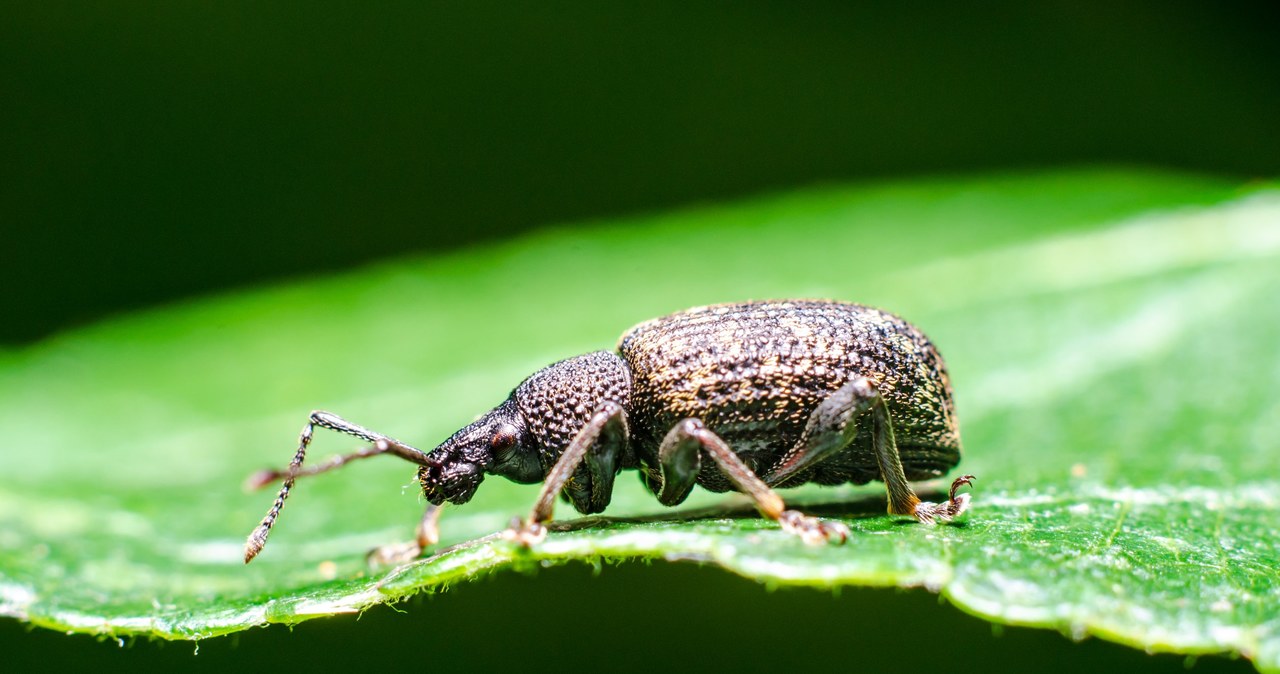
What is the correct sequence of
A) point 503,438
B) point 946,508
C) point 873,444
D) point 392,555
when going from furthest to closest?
point 503,438, point 392,555, point 873,444, point 946,508

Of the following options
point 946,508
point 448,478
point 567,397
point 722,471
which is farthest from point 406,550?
point 946,508

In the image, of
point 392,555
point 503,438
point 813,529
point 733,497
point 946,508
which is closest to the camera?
point 813,529

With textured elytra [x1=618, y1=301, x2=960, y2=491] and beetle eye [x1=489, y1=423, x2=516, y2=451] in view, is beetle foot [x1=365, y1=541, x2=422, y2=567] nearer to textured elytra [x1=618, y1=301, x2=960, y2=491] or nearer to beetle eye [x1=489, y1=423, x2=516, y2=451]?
beetle eye [x1=489, y1=423, x2=516, y2=451]

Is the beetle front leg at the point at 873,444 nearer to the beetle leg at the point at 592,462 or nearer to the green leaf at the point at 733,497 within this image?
the green leaf at the point at 733,497

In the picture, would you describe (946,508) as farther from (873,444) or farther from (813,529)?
(813,529)

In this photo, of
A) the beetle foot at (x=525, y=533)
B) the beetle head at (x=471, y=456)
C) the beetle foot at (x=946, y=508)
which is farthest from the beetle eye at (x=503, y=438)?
the beetle foot at (x=946, y=508)

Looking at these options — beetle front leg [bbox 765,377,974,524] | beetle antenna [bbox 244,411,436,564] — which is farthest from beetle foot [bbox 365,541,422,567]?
beetle front leg [bbox 765,377,974,524]
